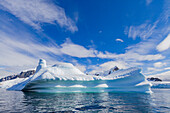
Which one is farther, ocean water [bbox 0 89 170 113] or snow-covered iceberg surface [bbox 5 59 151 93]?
snow-covered iceberg surface [bbox 5 59 151 93]

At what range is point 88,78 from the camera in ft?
75.1

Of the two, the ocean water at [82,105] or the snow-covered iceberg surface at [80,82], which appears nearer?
the ocean water at [82,105]

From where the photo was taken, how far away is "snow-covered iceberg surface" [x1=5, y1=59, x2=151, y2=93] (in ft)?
69.4

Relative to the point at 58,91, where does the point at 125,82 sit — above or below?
above

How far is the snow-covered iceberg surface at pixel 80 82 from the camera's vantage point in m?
21.1

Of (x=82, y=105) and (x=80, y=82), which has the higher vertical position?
(x=80, y=82)

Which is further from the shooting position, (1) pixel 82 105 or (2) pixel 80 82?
(2) pixel 80 82

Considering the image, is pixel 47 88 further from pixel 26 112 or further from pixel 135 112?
pixel 135 112

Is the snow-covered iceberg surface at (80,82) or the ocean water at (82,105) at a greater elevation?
the snow-covered iceberg surface at (80,82)

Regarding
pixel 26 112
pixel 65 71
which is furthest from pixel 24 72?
pixel 26 112

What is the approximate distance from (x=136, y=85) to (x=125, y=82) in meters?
2.41

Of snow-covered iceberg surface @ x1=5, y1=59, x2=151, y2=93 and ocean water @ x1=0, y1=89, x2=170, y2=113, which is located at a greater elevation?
snow-covered iceberg surface @ x1=5, y1=59, x2=151, y2=93

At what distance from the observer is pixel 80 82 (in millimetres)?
22969

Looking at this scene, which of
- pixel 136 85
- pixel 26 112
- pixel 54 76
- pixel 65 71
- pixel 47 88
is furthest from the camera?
pixel 65 71
